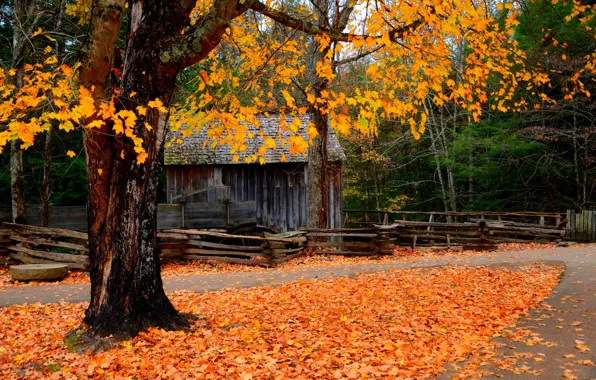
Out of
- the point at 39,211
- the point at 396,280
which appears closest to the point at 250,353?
the point at 396,280

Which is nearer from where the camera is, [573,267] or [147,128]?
[147,128]

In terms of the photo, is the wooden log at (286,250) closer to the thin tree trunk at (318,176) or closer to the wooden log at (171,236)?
the thin tree trunk at (318,176)

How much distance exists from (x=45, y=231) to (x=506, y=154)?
1941cm

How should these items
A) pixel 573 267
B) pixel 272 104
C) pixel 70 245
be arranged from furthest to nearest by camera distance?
1. pixel 272 104
2. pixel 70 245
3. pixel 573 267

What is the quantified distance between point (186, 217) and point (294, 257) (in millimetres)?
3831

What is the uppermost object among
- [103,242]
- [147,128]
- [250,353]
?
[147,128]

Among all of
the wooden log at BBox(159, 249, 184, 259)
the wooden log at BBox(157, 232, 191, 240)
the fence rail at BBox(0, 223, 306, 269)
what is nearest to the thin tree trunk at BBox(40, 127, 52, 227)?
the fence rail at BBox(0, 223, 306, 269)

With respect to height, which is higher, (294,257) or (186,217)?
(186,217)

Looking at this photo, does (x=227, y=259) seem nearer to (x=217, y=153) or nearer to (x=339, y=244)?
(x=339, y=244)

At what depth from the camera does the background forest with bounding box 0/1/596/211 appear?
1972 cm

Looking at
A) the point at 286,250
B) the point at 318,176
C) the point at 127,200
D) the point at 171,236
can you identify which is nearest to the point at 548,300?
the point at 127,200

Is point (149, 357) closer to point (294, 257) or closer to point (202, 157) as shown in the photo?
point (294, 257)

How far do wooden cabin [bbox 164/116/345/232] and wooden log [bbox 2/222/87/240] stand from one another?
448 centimetres

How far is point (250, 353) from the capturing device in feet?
20.0
